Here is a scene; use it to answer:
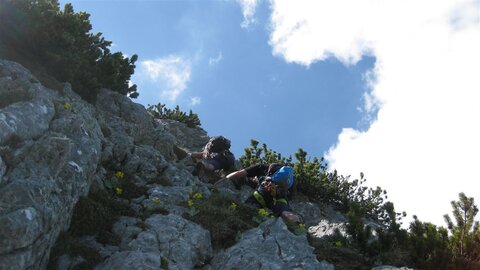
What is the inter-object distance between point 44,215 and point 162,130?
9000mm

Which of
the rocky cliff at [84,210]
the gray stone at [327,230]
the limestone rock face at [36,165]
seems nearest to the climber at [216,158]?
the rocky cliff at [84,210]

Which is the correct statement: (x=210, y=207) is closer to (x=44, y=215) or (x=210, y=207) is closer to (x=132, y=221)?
(x=132, y=221)

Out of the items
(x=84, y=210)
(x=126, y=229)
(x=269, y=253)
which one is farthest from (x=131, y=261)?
(x=269, y=253)

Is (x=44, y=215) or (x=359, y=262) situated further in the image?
(x=359, y=262)

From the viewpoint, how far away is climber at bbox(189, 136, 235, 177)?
15961 millimetres

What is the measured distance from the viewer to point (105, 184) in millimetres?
11695

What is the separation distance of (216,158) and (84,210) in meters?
6.92

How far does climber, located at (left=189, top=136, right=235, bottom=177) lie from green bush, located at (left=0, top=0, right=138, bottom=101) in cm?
454

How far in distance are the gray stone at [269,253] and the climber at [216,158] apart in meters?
5.39

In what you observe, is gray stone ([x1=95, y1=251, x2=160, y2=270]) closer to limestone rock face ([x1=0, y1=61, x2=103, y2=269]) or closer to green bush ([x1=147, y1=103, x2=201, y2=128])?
limestone rock face ([x1=0, y1=61, x2=103, y2=269])

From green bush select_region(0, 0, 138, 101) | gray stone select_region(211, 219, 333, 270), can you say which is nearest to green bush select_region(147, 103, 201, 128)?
green bush select_region(0, 0, 138, 101)

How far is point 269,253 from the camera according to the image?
9.93 m

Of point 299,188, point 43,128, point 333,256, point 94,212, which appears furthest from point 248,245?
point 299,188

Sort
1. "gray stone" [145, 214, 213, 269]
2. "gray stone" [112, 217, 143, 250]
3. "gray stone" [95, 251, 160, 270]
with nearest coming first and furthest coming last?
"gray stone" [95, 251, 160, 270]
"gray stone" [145, 214, 213, 269]
"gray stone" [112, 217, 143, 250]
